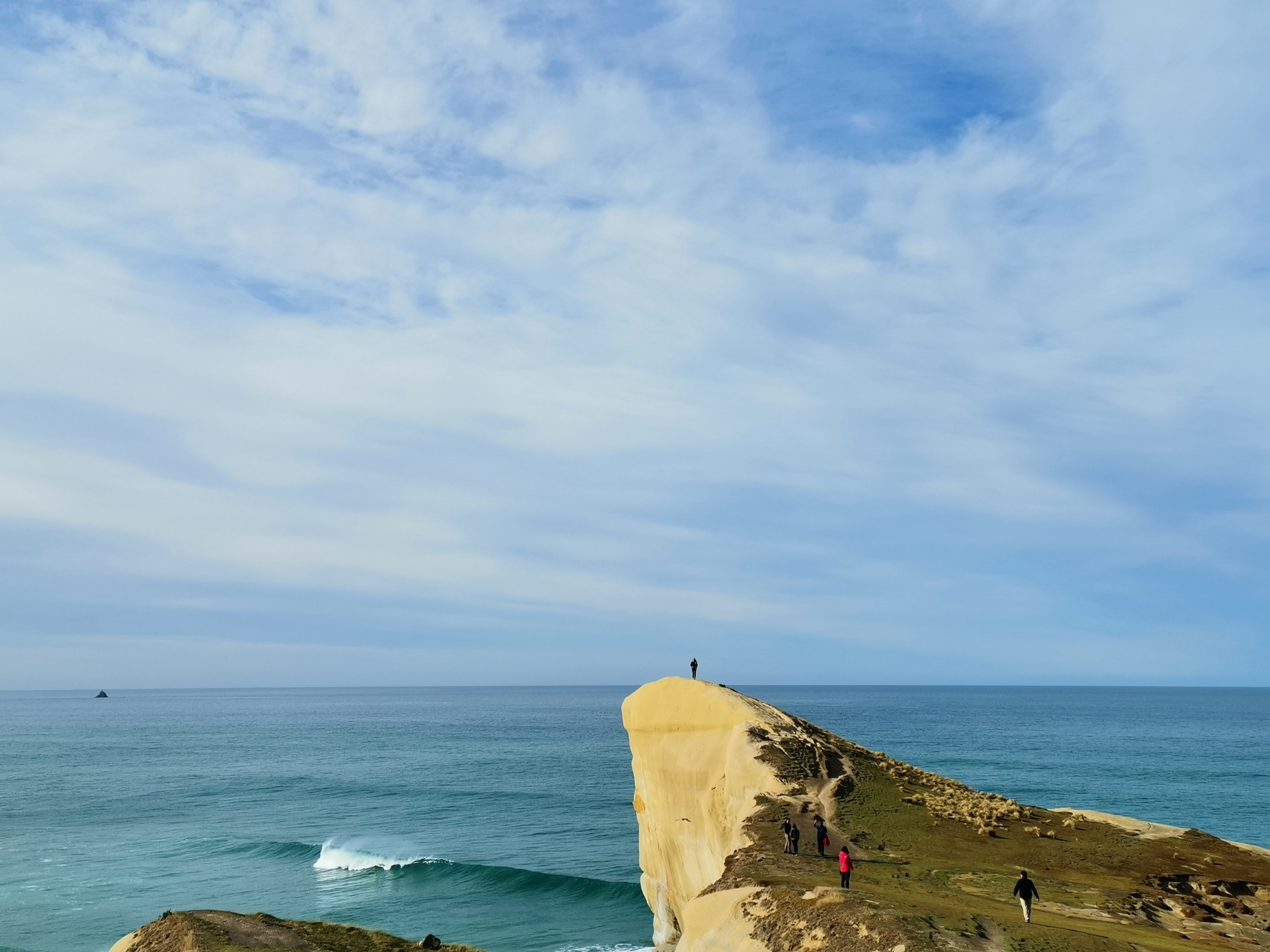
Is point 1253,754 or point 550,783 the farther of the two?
point 1253,754

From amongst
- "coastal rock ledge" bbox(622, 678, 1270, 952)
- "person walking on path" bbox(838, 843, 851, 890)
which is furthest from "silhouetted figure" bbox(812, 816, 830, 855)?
"person walking on path" bbox(838, 843, 851, 890)

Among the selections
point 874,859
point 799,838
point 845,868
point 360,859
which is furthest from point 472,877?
point 845,868

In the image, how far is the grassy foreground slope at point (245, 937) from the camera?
20.1 m

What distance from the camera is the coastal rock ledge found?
16.0 m

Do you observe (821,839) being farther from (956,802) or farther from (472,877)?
(472,877)

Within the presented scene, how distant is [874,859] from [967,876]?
7.28ft

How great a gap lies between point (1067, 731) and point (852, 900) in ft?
429

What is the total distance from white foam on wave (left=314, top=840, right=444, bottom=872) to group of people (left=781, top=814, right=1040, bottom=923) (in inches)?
1250

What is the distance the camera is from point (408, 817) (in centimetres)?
6166

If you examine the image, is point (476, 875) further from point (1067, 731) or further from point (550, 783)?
point (1067, 731)

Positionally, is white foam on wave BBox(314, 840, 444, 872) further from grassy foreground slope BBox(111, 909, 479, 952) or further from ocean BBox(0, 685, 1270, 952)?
grassy foreground slope BBox(111, 909, 479, 952)

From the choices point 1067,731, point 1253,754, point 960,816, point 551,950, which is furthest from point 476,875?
point 1067,731

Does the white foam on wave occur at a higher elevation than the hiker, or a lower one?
lower

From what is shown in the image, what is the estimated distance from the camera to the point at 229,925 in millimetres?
21609
